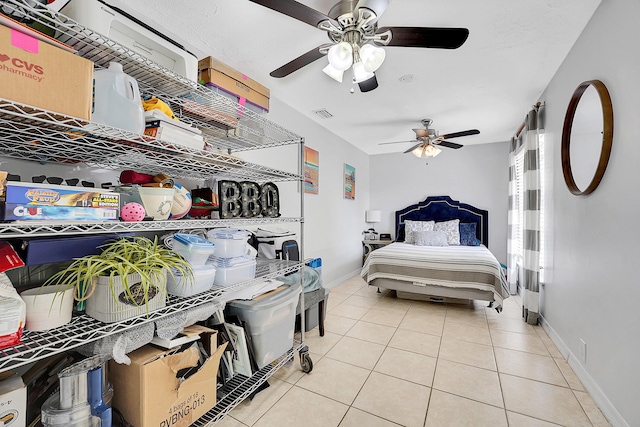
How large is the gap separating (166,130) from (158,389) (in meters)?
1.04

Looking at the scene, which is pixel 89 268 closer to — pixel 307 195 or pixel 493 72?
pixel 307 195

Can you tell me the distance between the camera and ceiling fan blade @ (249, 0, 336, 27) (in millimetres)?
1299

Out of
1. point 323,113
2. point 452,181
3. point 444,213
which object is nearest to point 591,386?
point 323,113

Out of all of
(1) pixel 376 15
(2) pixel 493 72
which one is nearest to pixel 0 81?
(1) pixel 376 15

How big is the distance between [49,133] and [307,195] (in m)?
2.65

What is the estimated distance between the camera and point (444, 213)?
16.8 feet

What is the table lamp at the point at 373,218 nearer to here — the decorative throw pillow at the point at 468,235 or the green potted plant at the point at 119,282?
the decorative throw pillow at the point at 468,235

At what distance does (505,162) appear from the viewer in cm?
478

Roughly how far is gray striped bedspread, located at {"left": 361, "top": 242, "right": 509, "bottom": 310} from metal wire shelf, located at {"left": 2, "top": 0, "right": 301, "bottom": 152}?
2179 mm

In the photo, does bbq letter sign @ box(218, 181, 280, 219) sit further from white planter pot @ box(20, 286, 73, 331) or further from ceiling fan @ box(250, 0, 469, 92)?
ceiling fan @ box(250, 0, 469, 92)

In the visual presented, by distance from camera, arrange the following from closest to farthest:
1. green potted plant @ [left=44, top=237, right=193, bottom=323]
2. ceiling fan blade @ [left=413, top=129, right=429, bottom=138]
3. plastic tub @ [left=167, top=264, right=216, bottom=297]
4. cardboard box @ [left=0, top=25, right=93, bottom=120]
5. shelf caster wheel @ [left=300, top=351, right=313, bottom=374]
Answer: cardboard box @ [left=0, top=25, right=93, bottom=120]
green potted plant @ [left=44, top=237, right=193, bottom=323]
plastic tub @ [left=167, top=264, right=216, bottom=297]
shelf caster wheel @ [left=300, top=351, right=313, bottom=374]
ceiling fan blade @ [left=413, top=129, right=429, bottom=138]

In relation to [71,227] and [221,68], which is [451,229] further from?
[71,227]

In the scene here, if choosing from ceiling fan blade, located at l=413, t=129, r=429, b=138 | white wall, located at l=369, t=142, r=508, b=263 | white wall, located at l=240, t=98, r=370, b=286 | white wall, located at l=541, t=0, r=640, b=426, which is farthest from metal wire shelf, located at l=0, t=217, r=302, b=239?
white wall, located at l=369, t=142, r=508, b=263

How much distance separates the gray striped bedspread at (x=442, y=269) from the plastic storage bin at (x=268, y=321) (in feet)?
6.63
